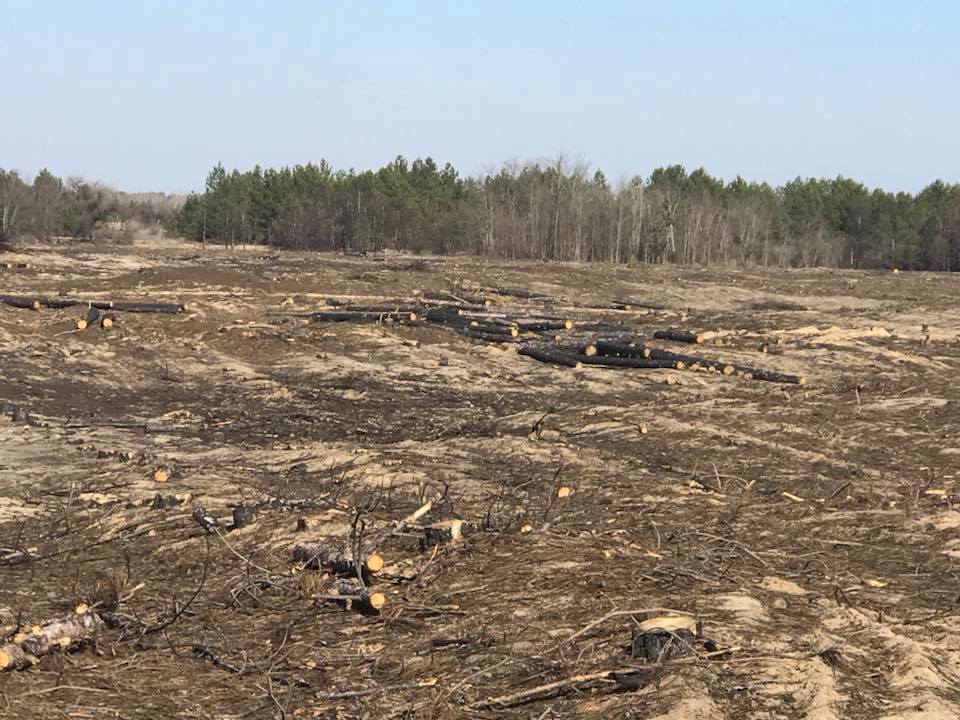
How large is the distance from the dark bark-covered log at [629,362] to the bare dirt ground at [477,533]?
231mm

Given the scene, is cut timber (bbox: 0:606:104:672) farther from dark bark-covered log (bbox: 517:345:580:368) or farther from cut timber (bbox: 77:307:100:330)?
cut timber (bbox: 77:307:100:330)

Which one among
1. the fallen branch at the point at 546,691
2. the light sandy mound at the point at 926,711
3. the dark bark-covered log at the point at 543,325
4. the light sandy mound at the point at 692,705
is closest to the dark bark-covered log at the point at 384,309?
the dark bark-covered log at the point at 543,325

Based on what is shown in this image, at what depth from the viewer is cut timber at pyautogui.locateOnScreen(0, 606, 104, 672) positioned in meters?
4.76

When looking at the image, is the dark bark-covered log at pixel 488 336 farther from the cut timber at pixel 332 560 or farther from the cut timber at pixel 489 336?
the cut timber at pixel 332 560

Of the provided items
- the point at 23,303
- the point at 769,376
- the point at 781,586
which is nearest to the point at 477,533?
the point at 781,586

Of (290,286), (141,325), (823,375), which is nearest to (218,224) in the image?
(290,286)

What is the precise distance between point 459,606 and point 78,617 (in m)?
1.95

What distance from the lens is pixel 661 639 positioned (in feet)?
16.1

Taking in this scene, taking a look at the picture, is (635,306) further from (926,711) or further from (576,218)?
(576,218)

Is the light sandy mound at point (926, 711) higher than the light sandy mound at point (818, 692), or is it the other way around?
the light sandy mound at point (818, 692)

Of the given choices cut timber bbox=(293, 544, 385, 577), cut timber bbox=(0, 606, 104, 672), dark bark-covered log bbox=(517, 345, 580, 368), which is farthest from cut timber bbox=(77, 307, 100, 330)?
cut timber bbox=(0, 606, 104, 672)

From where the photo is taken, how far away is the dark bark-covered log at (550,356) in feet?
50.7

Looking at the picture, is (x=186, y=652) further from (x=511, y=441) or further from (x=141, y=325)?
(x=141, y=325)

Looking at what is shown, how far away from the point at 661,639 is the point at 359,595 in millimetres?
1636
